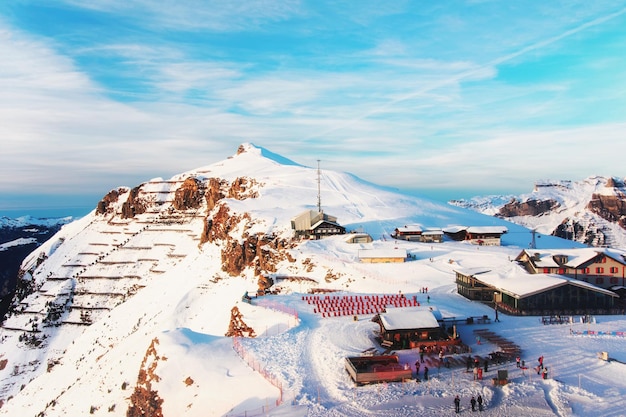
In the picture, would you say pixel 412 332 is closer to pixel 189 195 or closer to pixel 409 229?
pixel 409 229

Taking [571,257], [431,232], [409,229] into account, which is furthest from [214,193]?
[571,257]

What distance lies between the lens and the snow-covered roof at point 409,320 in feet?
103

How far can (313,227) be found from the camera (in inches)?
2849

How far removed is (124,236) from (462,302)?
339 feet

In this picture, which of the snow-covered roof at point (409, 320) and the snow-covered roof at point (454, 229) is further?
the snow-covered roof at point (454, 229)

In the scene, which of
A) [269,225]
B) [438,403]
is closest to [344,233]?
[269,225]

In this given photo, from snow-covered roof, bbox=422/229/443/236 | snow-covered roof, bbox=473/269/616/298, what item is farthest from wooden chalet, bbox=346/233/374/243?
snow-covered roof, bbox=473/269/616/298

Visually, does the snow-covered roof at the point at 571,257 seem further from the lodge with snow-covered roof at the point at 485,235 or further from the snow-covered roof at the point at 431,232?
the snow-covered roof at the point at 431,232

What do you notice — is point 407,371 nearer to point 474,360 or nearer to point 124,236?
point 474,360

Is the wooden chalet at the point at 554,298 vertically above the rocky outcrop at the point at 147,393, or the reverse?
the wooden chalet at the point at 554,298

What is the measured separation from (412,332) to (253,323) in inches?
650

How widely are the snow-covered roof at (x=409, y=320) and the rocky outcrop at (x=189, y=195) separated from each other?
330 ft

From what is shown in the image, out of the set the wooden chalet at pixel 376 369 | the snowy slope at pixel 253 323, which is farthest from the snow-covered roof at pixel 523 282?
the wooden chalet at pixel 376 369

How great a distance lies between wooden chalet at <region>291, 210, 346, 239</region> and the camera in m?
72.1
